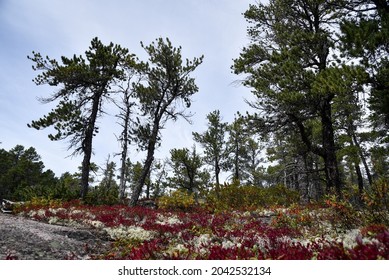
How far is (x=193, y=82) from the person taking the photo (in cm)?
1756

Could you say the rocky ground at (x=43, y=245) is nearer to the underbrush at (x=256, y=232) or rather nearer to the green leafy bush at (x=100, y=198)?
the underbrush at (x=256, y=232)

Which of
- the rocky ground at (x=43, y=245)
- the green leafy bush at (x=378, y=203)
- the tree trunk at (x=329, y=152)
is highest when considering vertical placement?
the tree trunk at (x=329, y=152)

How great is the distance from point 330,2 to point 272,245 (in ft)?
30.0

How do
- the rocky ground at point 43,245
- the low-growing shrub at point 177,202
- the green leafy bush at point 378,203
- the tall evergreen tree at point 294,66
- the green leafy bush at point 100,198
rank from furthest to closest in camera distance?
the low-growing shrub at point 177,202 < the green leafy bush at point 100,198 < the tall evergreen tree at point 294,66 < the green leafy bush at point 378,203 < the rocky ground at point 43,245

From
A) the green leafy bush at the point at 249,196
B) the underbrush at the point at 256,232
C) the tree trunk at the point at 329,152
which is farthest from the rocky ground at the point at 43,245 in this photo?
the tree trunk at the point at 329,152

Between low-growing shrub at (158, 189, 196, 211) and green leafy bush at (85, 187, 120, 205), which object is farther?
low-growing shrub at (158, 189, 196, 211)

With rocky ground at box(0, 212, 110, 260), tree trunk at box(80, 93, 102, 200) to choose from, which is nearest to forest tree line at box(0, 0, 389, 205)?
tree trunk at box(80, 93, 102, 200)

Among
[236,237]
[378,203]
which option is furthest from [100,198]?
[378,203]

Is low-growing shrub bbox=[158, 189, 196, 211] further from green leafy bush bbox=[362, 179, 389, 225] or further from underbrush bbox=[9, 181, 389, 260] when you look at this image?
green leafy bush bbox=[362, 179, 389, 225]

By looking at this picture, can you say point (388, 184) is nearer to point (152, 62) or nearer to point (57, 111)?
point (152, 62)

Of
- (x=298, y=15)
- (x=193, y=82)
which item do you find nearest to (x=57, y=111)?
(x=193, y=82)

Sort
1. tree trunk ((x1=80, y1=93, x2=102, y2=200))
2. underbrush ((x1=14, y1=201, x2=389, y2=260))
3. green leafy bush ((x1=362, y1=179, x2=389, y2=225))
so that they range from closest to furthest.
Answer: underbrush ((x1=14, y1=201, x2=389, y2=260)) → green leafy bush ((x1=362, y1=179, x2=389, y2=225)) → tree trunk ((x1=80, y1=93, x2=102, y2=200))

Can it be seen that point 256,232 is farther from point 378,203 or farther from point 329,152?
point 329,152

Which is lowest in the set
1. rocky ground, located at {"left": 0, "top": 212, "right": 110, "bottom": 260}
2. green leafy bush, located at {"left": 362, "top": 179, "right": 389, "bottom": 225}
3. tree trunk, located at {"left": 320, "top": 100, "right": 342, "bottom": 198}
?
rocky ground, located at {"left": 0, "top": 212, "right": 110, "bottom": 260}
